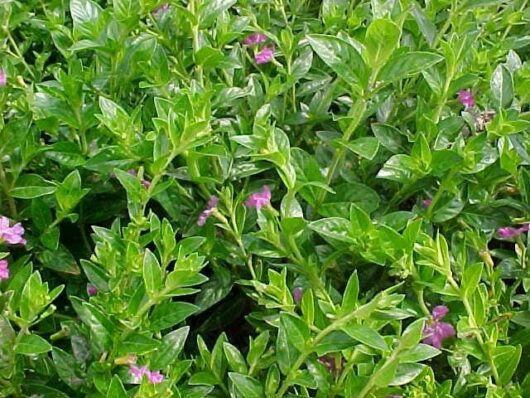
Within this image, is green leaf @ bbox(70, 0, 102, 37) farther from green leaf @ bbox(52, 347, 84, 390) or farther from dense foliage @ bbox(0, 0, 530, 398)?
green leaf @ bbox(52, 347, 84, 390)

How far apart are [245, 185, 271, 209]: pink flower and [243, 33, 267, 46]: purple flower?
417 mm

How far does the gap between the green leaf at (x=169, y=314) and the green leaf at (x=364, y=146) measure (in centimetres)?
32

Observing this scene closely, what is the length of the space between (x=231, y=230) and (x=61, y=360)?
0.31 metres

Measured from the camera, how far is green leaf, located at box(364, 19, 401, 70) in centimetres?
109

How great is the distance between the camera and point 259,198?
50.2 inches

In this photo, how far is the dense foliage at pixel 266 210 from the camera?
1079 mm

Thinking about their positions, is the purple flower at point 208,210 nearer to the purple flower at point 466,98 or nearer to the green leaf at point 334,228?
the green leaf at point 334,228

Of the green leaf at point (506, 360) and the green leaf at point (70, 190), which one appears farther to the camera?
the green leaf at point (70, 190)

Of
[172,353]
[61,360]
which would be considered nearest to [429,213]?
[172,353]

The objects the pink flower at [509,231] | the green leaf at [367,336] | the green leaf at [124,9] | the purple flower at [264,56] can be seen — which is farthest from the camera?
the purple flower at [264,56]

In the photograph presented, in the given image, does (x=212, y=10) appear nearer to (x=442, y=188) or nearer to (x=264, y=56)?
(x=264, y=56)

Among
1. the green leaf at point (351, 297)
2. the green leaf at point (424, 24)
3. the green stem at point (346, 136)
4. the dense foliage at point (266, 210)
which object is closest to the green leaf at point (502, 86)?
the dense foliage at point (266, 210)

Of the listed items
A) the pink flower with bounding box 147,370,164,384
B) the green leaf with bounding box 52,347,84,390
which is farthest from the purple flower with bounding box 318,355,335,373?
the green leaf with bounding box 52,347,84,390

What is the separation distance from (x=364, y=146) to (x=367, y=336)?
Answer: 324 mm
